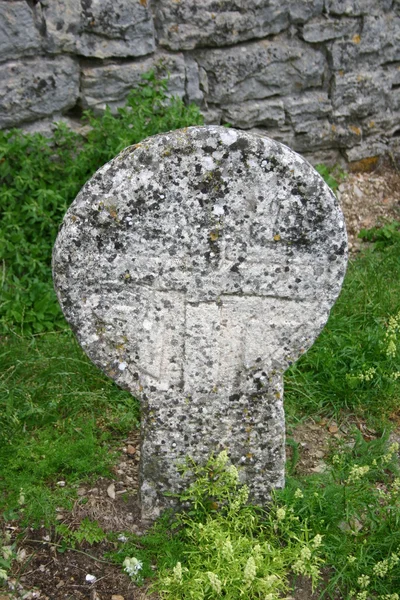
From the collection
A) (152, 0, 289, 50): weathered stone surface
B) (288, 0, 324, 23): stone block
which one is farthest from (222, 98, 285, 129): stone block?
(288, 0, 324, 23): stone block

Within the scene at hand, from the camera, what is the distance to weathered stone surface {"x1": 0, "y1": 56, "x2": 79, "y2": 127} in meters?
4.15

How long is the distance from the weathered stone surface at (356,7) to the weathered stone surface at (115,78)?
1082 mm

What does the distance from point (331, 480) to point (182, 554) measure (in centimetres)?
71

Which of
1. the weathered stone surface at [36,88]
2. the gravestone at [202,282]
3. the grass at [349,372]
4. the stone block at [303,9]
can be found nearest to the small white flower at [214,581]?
the gravestone at [202,282]

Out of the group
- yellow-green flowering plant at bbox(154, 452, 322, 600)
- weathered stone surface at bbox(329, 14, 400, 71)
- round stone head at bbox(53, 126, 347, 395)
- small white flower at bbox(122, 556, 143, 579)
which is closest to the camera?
round stone head at bbox(53, 126, 347, 395)

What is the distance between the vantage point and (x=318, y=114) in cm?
514

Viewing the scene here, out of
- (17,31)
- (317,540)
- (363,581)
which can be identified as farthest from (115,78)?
(363,581)

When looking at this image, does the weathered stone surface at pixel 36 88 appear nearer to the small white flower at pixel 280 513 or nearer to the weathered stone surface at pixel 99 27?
the weathered stone surface at pixel 99 27

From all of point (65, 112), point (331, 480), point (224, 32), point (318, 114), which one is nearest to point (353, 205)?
point (318, 114)

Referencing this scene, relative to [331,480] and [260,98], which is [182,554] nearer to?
[331,480]

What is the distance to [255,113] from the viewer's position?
4.92 m

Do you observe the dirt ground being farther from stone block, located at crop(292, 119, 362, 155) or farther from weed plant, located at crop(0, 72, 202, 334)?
stone block, located at crop(292, 119, 362, 155)

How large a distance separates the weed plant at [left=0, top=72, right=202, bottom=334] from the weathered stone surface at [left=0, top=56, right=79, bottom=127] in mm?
127

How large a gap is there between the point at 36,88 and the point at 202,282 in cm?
230
